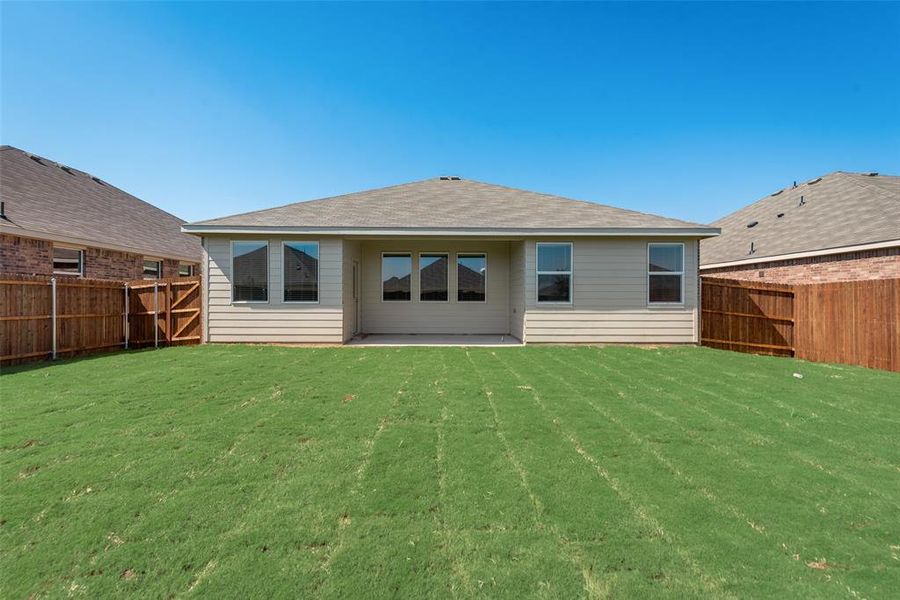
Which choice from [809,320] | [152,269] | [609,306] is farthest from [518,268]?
[152,269]

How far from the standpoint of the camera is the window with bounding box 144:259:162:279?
14.3 metres

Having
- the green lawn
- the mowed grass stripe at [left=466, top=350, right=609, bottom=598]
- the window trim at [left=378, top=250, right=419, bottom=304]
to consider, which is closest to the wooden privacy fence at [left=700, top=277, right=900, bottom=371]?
the green lawn

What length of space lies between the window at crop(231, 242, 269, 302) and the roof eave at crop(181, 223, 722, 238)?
487 millimetres

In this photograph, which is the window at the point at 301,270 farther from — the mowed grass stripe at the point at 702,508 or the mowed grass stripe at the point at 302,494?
the mowed grass stripe at the point at 702,508

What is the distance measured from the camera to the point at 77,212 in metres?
13.1

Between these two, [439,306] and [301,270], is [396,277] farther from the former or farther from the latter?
[301,270]

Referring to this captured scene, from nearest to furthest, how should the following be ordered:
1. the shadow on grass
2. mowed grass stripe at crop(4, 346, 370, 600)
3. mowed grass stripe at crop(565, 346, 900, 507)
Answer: mowed grass stripe at crop(4, 346, 370, 600), mowed grass stripe at crop(565, 346, 900, 507), the shadow on grass

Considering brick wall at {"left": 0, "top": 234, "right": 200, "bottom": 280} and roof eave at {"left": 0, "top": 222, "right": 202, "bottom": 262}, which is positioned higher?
roof eave at {"left": 0, "top": 222, "right": 202, "bottom": 262}

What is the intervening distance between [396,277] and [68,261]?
32.1ft

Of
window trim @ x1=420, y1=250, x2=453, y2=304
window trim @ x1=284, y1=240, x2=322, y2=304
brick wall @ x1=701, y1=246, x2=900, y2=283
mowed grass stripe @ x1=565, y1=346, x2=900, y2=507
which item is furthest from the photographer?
window trim @ x1=420, y1=250, x2=453, y2=304

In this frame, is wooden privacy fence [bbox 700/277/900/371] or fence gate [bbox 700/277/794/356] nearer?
wooden privacy fence [bbox 700/277/900/371]

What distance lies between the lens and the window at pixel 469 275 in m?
12.1

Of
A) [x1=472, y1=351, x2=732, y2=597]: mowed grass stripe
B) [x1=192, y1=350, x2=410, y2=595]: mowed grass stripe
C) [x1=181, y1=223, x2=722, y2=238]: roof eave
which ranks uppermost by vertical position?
[x1=181, y1=223, x2=722, y2=238]: roof eave

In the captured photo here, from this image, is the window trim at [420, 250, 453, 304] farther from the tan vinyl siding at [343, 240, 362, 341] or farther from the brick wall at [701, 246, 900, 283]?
the brick wall at [701, 246, 900, 283]
